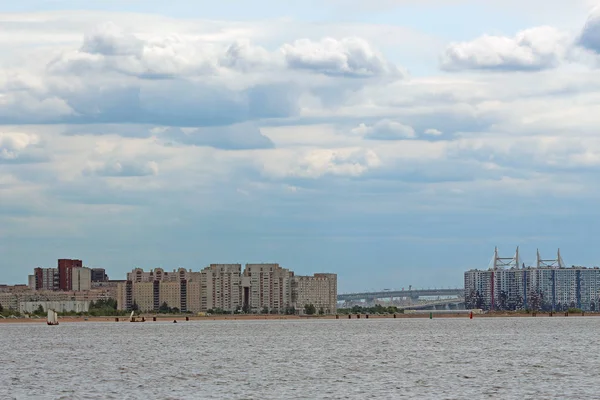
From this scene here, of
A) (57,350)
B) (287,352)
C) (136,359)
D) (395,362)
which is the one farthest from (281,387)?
(57,350)

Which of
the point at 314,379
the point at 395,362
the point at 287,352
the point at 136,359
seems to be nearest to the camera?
the point at 314,379

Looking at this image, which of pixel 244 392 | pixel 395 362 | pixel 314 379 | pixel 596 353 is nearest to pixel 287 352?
pixel 395 362

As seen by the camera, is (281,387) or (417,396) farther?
(281,387)

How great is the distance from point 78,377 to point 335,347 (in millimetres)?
43876

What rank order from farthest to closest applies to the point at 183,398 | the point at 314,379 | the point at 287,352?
1. the point at 287,352
2. the point at 314,379
3. the point at 183,398

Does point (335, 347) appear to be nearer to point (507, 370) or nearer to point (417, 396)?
point (507, 370)

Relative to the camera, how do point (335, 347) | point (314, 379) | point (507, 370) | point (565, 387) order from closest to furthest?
point (565, 387), point (314, 379), point (507, 370), point (335, 347)

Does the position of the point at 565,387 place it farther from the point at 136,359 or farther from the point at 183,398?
the point at 136,359

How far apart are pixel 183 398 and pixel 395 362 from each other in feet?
103

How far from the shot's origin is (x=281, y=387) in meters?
65.4

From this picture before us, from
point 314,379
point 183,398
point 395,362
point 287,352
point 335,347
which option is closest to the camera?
point 183,398

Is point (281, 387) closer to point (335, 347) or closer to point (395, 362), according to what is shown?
point (395, 362)

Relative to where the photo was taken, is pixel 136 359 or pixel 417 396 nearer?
pixel 417 396

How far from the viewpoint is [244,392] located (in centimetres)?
6291
